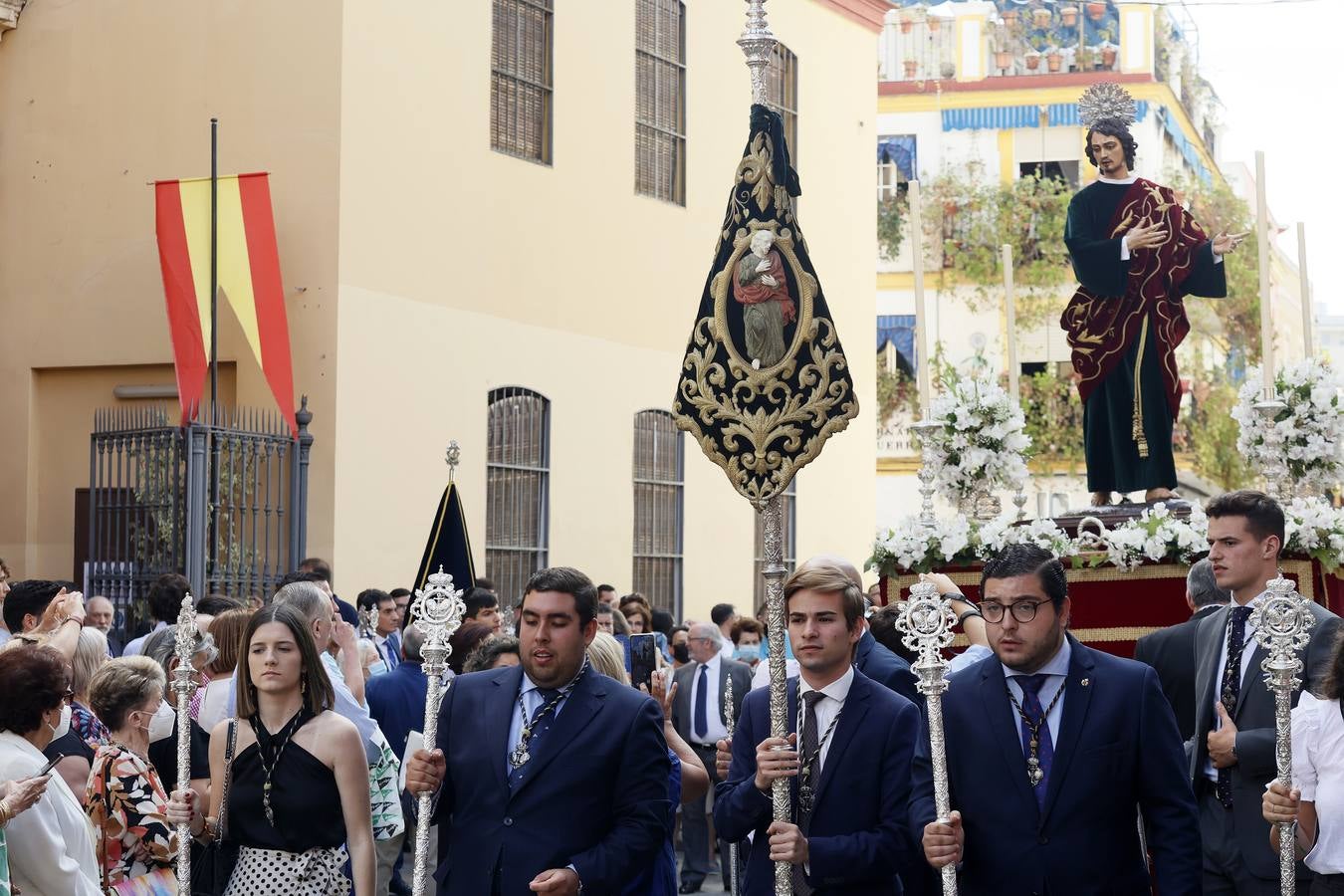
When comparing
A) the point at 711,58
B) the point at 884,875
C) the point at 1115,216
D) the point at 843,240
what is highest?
the point at 711,58

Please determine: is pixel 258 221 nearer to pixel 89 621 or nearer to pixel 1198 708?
pixel 89 621

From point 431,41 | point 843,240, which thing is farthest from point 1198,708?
point 843,240

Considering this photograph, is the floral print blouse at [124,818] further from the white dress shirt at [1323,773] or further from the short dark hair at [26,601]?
the white dress shirt at [1323,773]

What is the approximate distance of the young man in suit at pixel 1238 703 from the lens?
6.64 meters

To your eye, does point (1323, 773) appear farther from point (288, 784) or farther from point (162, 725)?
point (162, 725)

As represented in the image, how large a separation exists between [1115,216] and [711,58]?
1135cm

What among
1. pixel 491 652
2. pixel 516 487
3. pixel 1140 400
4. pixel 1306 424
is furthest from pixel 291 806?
pixel 516 487

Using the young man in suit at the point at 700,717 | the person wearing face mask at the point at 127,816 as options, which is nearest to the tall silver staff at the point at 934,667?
the person wearing face mask at the point at 127,816

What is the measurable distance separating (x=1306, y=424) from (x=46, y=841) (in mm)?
6540

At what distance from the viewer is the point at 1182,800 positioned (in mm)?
5391

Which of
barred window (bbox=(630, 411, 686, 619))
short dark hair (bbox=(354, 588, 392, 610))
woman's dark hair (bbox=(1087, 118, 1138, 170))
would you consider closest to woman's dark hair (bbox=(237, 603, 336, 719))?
woman's dark hair (bbox=(1087, 118, 1138, 170))

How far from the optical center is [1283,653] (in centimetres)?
589

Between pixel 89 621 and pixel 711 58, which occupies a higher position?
pixel 711 58

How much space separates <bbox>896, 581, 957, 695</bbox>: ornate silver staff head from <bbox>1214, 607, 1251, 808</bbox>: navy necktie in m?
1.63
